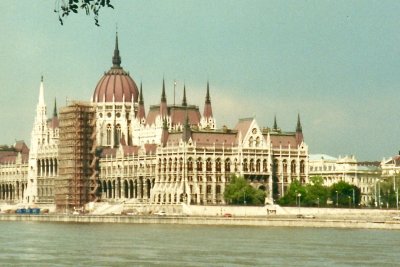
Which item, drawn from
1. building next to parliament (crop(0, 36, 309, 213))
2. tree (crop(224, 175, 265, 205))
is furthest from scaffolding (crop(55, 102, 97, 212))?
tree (crop(224, 175, 265, 205))

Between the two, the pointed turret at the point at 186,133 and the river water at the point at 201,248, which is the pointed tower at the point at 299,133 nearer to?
the pointed turret at the point at 186,133

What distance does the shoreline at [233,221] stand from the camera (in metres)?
129

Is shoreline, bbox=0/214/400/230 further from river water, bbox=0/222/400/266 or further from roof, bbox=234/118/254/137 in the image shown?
roof, bbox=234/118/254/137

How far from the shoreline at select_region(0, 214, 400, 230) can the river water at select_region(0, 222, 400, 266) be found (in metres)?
8.07

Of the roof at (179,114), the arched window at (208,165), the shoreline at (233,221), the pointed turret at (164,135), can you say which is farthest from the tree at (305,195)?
the roof at (179,114)

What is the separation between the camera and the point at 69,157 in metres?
190

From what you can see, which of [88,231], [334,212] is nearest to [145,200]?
[334,212]

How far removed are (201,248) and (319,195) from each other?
82.5m

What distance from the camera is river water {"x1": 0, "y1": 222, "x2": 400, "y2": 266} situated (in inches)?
2972

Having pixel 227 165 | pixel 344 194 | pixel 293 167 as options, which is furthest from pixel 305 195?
pixel 293 167

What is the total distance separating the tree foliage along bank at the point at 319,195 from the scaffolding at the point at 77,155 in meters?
33.9

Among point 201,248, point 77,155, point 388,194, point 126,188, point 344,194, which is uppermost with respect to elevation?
point 77,155

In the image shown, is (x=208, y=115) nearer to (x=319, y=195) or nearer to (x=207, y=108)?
(x=207, y=108)

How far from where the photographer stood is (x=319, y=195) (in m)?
169
